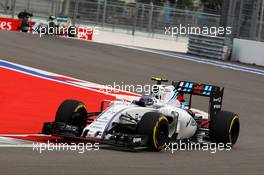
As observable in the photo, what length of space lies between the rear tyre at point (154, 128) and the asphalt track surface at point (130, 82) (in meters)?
0.14

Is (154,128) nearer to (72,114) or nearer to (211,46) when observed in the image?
(72,114)

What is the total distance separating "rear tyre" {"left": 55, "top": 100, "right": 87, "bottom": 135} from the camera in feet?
37.0

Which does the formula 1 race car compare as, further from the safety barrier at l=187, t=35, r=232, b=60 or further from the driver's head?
the safety barrier at l=187, t=35, r=232, b=60

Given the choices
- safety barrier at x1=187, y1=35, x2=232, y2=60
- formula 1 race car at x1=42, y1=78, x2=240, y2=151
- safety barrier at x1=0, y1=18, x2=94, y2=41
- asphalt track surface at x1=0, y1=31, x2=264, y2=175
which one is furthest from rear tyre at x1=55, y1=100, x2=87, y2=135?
safety barrier at x1=0, y1=18, x2=94, y2=41

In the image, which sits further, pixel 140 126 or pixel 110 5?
pixel 110 5

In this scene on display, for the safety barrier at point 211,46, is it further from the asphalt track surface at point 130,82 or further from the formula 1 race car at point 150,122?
the formula 1 race car at point 150,122

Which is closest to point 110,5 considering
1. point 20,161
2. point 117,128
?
point 117,128

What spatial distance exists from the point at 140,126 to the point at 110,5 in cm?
2666

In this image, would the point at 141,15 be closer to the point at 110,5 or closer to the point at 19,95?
the point at 110,5

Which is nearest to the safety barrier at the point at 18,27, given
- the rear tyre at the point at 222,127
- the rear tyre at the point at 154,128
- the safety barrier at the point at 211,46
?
the safety barrier at the point at 211,46

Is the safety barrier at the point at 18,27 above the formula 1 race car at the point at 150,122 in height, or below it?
below

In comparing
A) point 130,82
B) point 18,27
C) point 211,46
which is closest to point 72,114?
point 130,82

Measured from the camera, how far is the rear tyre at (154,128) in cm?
1081

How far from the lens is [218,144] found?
12.4m
